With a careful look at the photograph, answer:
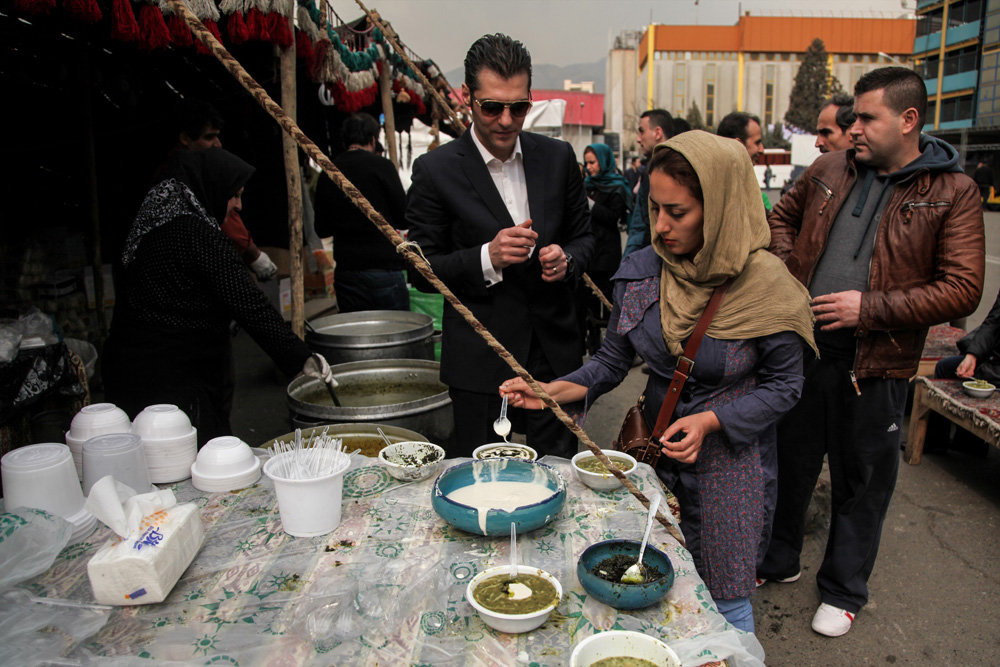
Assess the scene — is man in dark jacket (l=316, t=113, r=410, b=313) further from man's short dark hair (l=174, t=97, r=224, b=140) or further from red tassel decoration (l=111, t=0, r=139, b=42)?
red tassel decoration (l=111, t=0, r=139, b=42)

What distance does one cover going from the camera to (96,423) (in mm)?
1722

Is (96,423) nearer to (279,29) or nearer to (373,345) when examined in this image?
(373,345)

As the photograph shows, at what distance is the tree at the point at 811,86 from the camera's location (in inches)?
2195

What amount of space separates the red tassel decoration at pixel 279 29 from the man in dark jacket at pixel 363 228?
0.89 m

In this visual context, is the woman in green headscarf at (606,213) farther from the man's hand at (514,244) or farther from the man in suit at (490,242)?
the man's hand at (514,244)

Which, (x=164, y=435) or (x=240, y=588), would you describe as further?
(x=164, y=435)

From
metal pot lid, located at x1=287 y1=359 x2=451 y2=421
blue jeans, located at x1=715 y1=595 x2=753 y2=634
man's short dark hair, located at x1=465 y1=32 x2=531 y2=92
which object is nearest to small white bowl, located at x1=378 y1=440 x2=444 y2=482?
metal pot lid, located at x1=287 y1=359 x2=451 y2=421

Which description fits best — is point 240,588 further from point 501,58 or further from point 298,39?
point 298,39

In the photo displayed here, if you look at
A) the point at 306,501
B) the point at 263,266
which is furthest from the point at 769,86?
the point at 306,501

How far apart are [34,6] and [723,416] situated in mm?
2957

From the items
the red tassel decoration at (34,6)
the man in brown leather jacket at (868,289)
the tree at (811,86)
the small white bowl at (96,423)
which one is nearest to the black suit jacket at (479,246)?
the man in brown leather jacket at (868,289)

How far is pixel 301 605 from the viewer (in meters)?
1.25

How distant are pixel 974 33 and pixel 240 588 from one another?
4223 cm

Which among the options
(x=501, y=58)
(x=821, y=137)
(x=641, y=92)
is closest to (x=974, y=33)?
(x=821, y=137)
